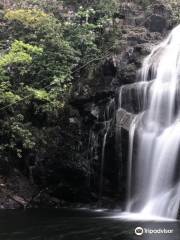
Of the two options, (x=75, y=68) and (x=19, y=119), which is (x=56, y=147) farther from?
(x=75, y=68)

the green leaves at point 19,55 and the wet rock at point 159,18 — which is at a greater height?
the wet rock at point 159,18

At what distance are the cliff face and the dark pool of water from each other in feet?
8.60

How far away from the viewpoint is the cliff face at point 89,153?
804 inches

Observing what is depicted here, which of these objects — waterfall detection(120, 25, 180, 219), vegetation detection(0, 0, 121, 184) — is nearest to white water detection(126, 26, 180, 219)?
waterfall detection(120, 25, 180, 219)

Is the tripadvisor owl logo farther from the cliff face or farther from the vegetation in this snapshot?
the vegetation

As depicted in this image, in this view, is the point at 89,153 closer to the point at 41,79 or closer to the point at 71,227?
the point at 41,79

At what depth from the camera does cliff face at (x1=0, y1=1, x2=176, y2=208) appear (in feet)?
67.0

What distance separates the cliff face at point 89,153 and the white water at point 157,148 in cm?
67

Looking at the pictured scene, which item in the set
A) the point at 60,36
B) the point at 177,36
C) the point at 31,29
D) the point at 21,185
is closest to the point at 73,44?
the point at 60,36

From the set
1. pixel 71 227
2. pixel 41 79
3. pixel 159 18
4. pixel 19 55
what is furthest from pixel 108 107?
pixel 159 18

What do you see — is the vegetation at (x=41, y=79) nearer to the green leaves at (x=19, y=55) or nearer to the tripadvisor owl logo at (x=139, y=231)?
the green leaves at (x=19, y=55)

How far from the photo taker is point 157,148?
1842 centimetres

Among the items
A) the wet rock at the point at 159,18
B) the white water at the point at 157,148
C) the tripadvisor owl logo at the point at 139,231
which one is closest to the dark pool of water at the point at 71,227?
the tripadvisor owl logo at the point at 139,231

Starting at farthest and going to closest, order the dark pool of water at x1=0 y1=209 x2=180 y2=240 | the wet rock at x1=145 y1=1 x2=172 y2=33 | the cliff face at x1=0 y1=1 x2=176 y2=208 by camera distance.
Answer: the wet rock at x1=145 y1=1 x2=172 y2=33, the cliff face at x1=0 y1=1 x2=176 y2=208, the dark pool of water at x1=0 y1=209 x2=180 y2=240
